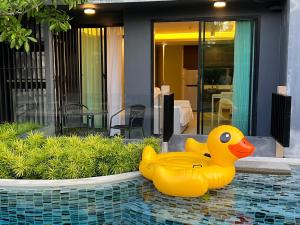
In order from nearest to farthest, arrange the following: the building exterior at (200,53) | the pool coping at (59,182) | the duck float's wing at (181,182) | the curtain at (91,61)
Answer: the duck float's wing at (181,182)
the pool coping at (59,182)
the building exterior at (200,53)
the curtain at (91,61)

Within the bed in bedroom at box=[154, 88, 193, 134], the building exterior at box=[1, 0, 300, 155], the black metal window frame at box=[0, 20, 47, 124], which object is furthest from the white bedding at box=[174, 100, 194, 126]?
the black metal window frame at box=[0, 20, 47, 124]

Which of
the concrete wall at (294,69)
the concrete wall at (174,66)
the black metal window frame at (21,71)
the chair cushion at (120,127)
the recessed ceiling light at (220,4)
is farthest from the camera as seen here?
the concrete wall at (174,66)

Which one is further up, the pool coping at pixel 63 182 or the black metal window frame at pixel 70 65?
the black metal window frame at pixel 70 65

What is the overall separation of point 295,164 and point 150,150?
203 centimetres

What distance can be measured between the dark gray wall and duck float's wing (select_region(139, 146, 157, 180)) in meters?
1.92

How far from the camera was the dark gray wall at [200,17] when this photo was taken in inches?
248

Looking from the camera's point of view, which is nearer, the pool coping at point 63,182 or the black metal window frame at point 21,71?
the pool coping at point 63,182

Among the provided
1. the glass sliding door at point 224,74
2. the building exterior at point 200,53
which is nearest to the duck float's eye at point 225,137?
the building exterior at point 200,53

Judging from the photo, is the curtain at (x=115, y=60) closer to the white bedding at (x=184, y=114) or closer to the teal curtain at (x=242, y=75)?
the white bedding at (x=184, y=114)

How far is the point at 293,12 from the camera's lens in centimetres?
545

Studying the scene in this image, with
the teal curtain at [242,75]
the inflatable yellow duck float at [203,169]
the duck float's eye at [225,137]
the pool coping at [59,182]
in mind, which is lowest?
the pool coping at [59,182]

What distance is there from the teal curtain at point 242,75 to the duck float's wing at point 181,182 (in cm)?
352

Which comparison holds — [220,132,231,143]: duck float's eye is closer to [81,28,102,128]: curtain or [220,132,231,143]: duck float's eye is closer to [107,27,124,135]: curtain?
[107,27,124,135]: curtain

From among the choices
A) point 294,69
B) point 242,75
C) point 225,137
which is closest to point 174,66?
point 242,75
